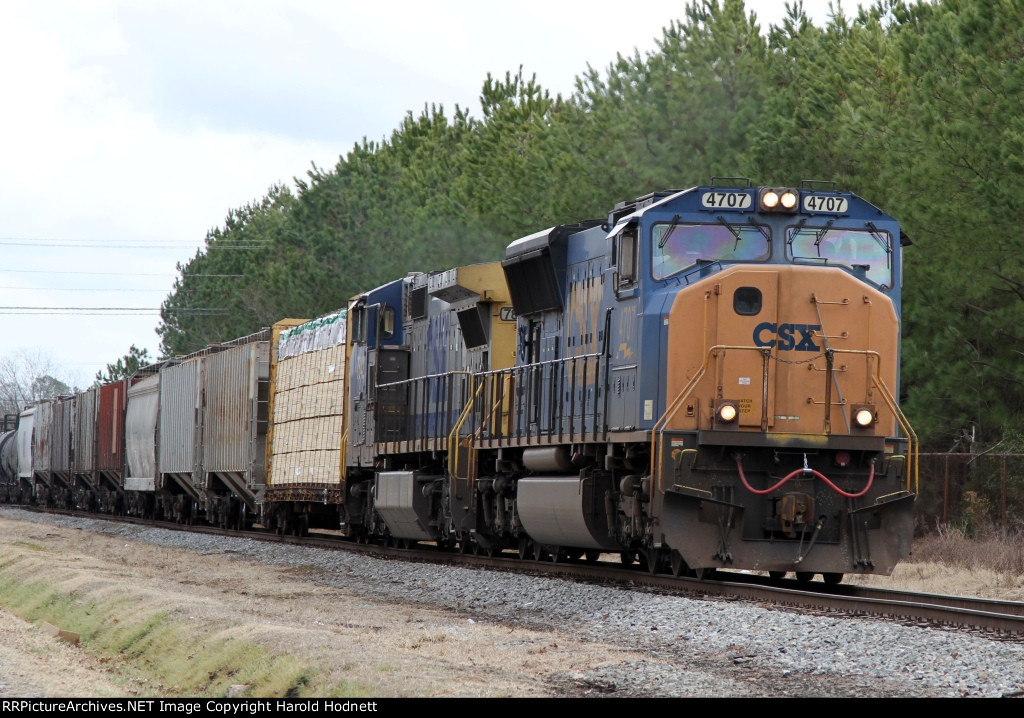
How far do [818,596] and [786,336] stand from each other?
265 centimetres

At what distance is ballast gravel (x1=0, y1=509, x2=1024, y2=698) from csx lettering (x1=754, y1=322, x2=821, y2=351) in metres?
2.68

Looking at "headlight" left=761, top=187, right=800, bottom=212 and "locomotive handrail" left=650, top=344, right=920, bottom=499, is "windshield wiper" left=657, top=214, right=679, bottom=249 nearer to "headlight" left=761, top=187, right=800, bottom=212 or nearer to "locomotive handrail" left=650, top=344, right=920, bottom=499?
"headlight" left=761, top=187, right=800, bottom=212

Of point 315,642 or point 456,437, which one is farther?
point 456,437

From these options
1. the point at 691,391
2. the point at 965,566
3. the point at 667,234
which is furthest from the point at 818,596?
the point at 965,566

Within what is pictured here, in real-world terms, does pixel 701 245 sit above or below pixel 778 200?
below

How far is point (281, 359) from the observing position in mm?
27391

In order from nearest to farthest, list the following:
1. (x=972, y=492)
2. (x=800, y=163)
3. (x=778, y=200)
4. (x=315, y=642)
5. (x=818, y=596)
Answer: (x=315, y=642) → (x=818, y=596) → (x=778, y=200) → (x=972, y=492) → (x=800, y=163)

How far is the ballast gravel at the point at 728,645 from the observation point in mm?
8461

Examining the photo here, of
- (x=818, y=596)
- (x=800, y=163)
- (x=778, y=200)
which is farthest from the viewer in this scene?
(x=800, y=163)

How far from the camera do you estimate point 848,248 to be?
46.8 ft

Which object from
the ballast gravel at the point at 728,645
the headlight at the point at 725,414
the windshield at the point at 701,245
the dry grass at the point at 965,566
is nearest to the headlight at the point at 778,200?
the windshield at the point at 701,245

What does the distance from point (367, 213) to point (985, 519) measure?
115 feet

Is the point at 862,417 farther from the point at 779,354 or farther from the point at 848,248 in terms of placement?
the point at 848,248

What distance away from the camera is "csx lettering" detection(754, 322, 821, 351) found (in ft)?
44.8
